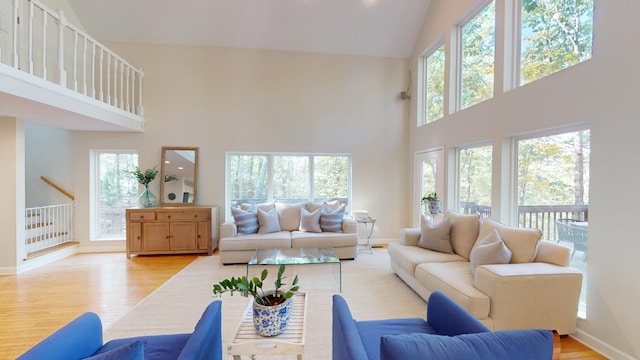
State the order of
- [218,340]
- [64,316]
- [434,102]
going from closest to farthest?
[218,340] → [64,316] → [434,102]

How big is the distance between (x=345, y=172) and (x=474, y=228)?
9.18 feet

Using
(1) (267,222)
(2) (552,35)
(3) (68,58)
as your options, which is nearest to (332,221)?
(1) (267,222)

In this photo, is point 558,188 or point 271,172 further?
point 271,172

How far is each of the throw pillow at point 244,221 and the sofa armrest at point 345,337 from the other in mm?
Result: 3018

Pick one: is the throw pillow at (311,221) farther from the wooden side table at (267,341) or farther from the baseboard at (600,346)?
the baseboard at (600,346)

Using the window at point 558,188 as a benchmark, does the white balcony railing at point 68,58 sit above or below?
above

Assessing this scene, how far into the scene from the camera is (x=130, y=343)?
3.41 ft

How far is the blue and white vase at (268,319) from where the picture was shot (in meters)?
1.65

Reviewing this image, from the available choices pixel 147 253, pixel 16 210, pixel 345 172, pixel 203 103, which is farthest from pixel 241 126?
pixel 16 210

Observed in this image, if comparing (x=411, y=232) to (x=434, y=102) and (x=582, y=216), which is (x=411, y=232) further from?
(x=434, y=102)

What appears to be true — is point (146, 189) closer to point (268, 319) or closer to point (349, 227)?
point (349, 227)

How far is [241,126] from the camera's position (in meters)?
5.25

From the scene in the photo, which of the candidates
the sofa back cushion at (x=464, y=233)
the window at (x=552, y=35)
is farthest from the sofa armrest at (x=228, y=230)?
the window at (x=552, y=35)

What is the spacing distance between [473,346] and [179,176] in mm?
5244
